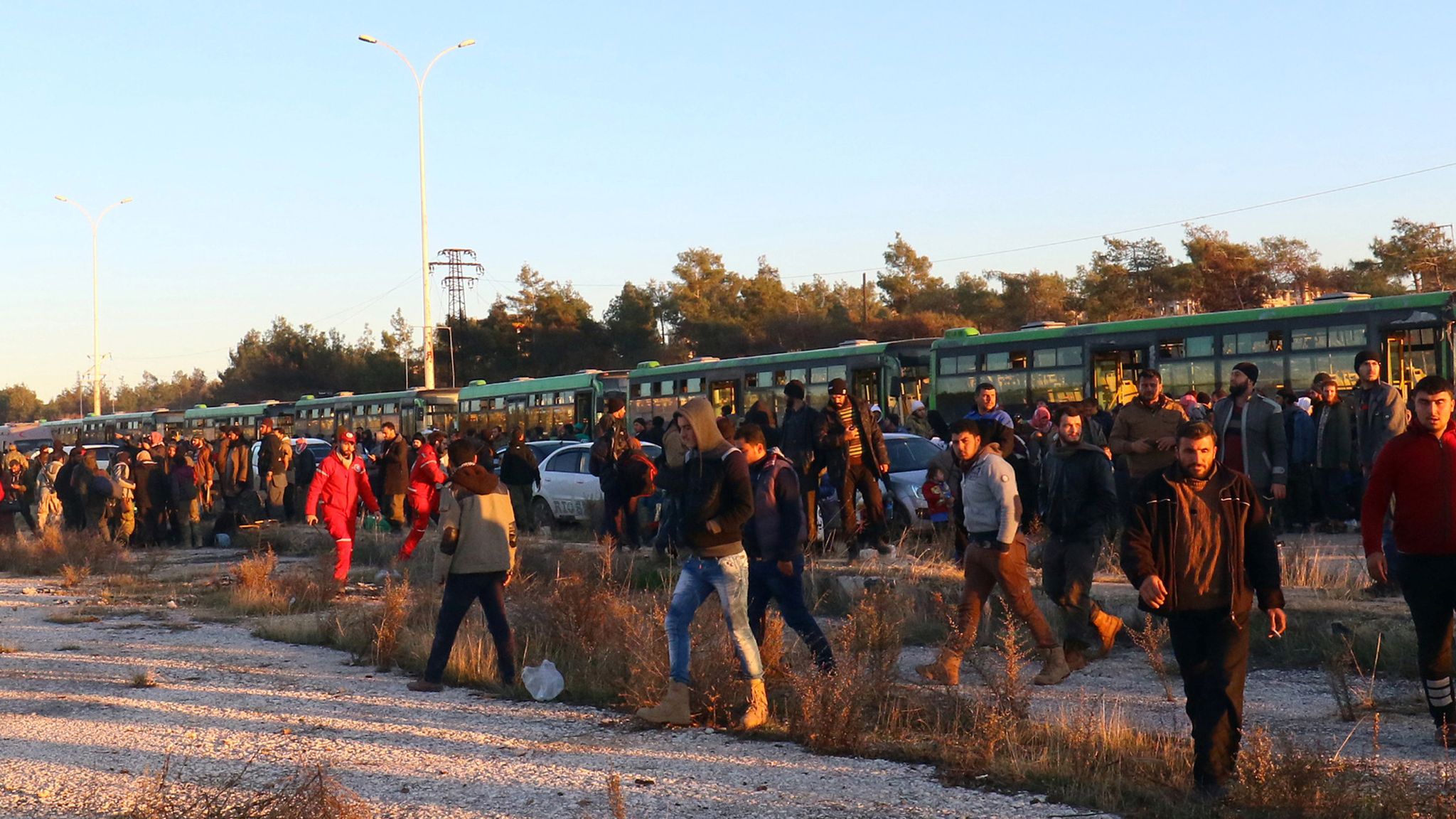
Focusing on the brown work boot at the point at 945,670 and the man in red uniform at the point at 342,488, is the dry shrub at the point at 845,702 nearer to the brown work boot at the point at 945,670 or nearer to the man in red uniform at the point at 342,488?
the brown work boot at the point at 945,670

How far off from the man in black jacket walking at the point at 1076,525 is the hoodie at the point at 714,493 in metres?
2.31

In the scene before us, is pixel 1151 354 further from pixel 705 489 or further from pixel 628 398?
pixel 705 489

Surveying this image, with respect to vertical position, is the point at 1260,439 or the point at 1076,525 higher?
the point at 1260,439

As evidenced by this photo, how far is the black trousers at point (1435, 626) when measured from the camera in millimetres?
6996

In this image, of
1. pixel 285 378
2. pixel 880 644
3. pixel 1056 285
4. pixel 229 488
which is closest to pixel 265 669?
pixel 880 644

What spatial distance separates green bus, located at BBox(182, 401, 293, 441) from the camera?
51.3 meters

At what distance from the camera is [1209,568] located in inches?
240

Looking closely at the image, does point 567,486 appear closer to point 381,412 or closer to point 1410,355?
point 1410,355

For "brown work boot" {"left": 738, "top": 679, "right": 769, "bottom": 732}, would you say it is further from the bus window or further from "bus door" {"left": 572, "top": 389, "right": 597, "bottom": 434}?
"bus door" {"left": 572, "top": 389, "right": 597, "bottom": 434}

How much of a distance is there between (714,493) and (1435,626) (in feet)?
11.9

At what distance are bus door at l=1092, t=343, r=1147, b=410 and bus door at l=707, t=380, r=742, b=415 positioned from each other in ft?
30.6

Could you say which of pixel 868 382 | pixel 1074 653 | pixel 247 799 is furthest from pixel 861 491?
pixel 868 382

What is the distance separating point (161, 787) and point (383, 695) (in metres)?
3.54

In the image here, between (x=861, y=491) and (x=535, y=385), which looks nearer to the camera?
(x=861, y=491)
